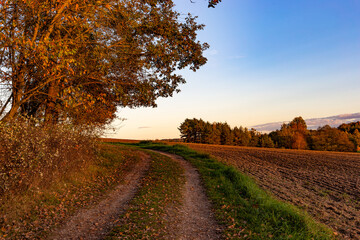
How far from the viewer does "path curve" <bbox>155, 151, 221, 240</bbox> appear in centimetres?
719

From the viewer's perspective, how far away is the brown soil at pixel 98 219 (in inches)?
282

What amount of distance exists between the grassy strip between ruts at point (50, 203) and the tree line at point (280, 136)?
78656 millimetres

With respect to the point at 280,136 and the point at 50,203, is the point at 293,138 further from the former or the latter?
the point at 50,203

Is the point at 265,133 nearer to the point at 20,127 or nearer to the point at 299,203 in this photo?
the point at 299,203

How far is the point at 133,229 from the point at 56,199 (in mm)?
5039

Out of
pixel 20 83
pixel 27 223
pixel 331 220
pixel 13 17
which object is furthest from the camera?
pixel 20 83

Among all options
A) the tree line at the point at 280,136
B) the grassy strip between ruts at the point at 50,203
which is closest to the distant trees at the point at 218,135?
the tree line at the point at 280,136

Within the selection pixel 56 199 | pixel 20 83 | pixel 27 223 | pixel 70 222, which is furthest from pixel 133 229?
pixel 20 83

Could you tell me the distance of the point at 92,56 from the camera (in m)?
14.6

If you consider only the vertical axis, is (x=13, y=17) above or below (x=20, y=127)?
above

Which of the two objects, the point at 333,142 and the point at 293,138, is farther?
the point at 293,138

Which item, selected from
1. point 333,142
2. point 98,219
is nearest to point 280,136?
point 333,142

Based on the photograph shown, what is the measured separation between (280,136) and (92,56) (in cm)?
8398

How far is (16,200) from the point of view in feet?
28.5
